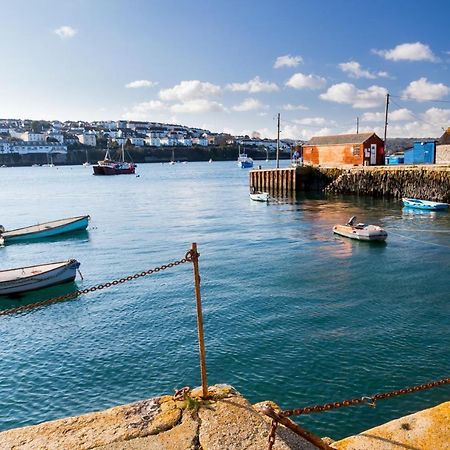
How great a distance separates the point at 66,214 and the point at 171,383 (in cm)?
4421

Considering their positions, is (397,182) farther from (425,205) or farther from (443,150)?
(443,150)

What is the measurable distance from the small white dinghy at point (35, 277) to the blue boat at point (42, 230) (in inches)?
544

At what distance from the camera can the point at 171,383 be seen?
1162 centimetres

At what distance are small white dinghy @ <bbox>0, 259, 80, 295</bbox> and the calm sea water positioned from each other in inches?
19.8

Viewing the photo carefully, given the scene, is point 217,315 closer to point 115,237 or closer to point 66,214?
point 115,237

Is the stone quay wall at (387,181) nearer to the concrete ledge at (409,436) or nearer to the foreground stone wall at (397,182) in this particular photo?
the foreground stone wall at (397,182)

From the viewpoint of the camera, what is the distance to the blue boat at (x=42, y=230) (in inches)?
1335

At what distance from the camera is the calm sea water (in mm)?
11148

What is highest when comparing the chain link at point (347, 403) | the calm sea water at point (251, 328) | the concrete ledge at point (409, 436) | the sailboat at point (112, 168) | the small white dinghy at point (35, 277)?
the sailboat at point (112, 168)

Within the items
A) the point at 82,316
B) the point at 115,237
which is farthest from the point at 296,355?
the point at 115,237

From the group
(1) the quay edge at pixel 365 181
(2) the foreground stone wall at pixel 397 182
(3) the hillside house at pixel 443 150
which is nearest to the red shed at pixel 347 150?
(1) the quay edge at pixel 365 181

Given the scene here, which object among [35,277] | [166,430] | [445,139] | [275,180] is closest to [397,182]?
[445,139]

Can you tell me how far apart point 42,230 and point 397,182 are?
41.6 metres

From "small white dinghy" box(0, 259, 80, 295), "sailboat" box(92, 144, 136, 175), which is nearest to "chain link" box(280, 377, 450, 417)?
"small white dinghy" box(0, 259, 80, 295)
